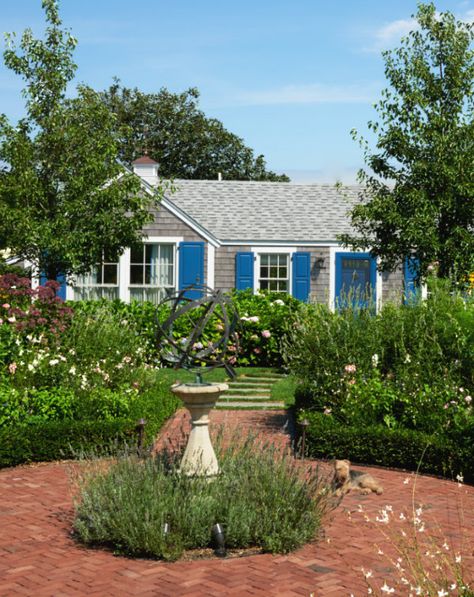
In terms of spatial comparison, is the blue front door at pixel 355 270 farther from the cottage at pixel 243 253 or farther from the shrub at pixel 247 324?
the shrub at pixel 247 324

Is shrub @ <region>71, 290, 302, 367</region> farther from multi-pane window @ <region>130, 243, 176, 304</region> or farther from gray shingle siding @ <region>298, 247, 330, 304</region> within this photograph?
gray shingle siding @ <region>298, 247, 330, 304</region>

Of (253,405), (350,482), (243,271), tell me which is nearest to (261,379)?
(253,405)

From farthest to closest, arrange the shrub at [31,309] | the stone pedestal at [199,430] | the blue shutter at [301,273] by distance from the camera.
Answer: the blue shutter at [301,273]
the shrub at [31,309]
the stone pedestal at [199,430]

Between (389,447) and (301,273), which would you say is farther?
(301,273)

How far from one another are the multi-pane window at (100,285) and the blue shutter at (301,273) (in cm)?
464

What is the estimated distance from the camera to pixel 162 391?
40.9 ft

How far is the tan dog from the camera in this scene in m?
8.11

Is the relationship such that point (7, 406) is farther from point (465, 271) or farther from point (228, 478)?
point (465, 271)

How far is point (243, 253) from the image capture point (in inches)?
846

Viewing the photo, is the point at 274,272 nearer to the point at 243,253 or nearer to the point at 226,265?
the point at 243,253

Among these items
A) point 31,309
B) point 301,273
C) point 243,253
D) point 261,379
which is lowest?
point 261,379

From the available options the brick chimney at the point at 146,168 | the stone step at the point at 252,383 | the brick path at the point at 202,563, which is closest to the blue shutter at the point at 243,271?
the brick chimney at the point at 146,168

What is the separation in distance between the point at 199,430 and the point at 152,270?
14.0 metres

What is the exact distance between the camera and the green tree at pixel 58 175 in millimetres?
16281
